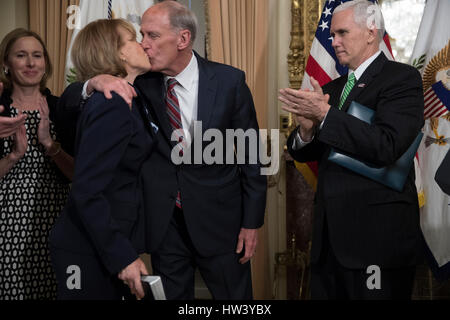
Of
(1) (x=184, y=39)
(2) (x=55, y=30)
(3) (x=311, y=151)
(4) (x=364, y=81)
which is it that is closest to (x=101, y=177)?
(1) (x=184, y=39)

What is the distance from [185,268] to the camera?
226 centimetres

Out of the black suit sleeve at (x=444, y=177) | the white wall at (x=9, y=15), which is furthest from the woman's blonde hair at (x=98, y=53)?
the white wall at (x=9, y=15)

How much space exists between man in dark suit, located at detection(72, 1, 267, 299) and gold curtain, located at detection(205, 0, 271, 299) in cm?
138

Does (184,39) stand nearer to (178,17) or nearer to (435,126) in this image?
(178,17)

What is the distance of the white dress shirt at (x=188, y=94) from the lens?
2.25 m

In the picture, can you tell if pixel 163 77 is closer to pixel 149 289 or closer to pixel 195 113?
pixel 195 113

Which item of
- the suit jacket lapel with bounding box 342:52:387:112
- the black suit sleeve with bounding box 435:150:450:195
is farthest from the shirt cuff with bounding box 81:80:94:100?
the black suit sleeve with bounding box 435:150:450:195

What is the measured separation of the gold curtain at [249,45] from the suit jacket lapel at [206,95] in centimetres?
146

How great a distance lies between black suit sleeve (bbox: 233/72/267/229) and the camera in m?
2.30

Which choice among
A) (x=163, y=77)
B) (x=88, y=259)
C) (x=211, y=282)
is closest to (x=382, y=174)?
(x=211, y=282)

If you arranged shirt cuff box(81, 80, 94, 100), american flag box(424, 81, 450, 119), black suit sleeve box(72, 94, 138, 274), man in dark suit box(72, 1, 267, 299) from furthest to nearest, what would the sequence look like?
american flag box(424, 81, 450, 119)
man in dark suit box(72, 1, 267, 299)
shirt cuff box(81, 80, 94, 100)
black suit sleeve box(72, 94, 138, 274)

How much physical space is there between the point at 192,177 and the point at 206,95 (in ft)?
1.25

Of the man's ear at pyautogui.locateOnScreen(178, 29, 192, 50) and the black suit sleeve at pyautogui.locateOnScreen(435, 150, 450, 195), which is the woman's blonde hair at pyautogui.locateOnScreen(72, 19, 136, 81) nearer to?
the man's ear at pyautogui.locateOnScreen(178, 29, 192, 50)

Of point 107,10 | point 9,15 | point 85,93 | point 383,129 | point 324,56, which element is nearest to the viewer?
point 85,93
